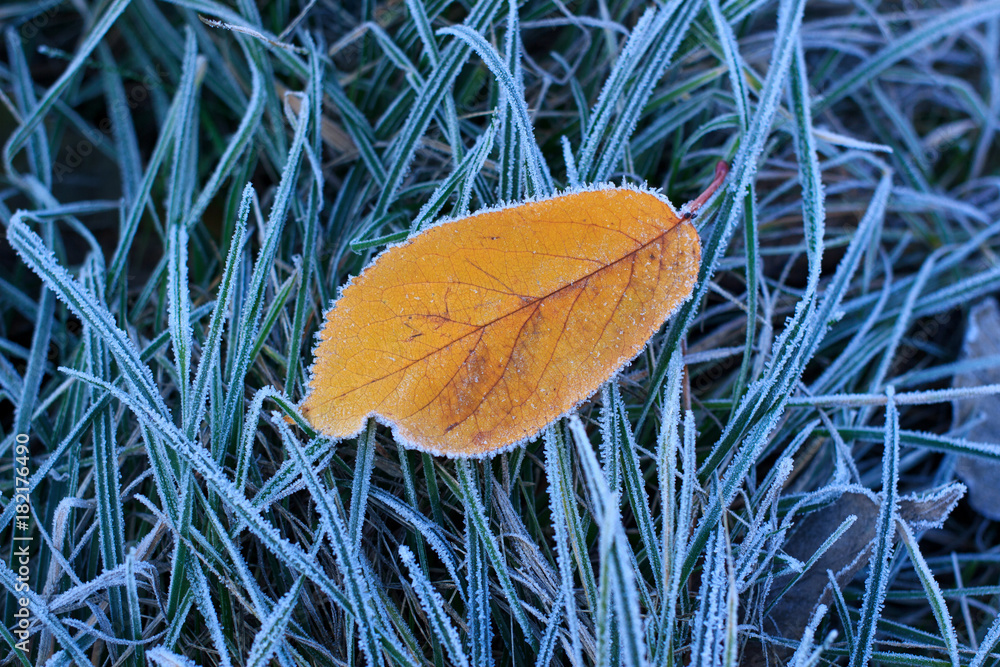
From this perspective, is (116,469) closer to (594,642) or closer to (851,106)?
(594,642)

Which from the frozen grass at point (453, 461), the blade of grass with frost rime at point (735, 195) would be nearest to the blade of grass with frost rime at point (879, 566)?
the frozen grass at point (453, 461)

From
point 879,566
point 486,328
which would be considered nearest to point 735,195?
point 486,328

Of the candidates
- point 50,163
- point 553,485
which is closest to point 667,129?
point 553,485

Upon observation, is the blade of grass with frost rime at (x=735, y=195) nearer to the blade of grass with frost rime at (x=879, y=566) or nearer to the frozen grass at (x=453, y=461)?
the frozen grass at (x=453, y=461)

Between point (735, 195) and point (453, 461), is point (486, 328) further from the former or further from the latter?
point (735, 195)

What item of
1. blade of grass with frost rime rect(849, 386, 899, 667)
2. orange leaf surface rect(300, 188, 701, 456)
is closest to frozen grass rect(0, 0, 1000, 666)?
A: blade of grass with frost rime rect(849, 386, 899, 667)

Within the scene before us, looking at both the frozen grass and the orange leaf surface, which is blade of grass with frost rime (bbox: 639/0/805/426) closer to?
the frozen grass
